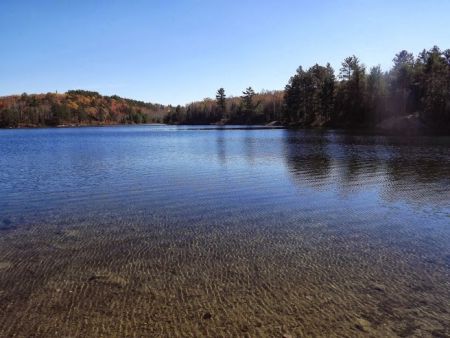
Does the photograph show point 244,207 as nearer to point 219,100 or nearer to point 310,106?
point 310,106

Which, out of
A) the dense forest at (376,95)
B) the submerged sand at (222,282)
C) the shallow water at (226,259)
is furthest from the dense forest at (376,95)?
the submerged sand at (222,282)

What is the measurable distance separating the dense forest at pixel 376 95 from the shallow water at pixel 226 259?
206 feet

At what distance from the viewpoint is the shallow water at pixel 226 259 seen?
22.6ft

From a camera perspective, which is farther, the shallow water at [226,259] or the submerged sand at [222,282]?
the shallow water at [226,259]

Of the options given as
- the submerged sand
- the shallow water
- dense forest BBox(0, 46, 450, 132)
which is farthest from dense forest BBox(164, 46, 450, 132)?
the submerged sand

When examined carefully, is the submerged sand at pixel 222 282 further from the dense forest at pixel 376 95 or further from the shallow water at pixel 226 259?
the dense forest at pixel 376 95

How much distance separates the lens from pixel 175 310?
7.26 m

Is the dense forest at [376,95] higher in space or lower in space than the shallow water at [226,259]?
higher

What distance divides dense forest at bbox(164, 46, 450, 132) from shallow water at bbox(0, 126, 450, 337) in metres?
62.8

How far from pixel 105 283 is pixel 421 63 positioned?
103151 mm

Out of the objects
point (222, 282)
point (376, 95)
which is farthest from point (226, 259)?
point (376, 95)

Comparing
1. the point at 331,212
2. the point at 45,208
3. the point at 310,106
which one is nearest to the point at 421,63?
the point at 310,106

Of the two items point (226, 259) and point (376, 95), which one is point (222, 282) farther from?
point (376, 95)

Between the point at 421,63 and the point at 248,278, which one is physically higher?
the point at 421,63
